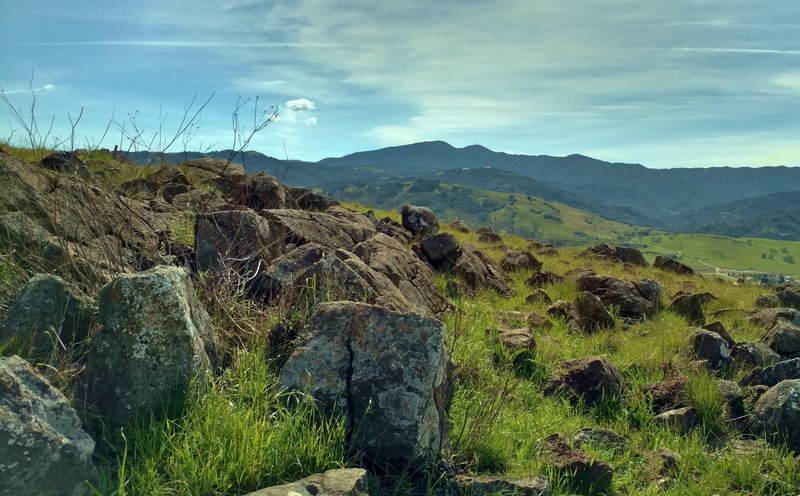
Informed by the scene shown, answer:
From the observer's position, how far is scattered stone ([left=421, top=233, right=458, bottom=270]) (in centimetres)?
1455

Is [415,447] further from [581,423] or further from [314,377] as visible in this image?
[581,423]

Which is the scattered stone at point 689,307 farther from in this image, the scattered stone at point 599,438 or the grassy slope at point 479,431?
the scattered stone at point 599,438

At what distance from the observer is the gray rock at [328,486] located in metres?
3.73

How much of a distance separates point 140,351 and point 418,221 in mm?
15470

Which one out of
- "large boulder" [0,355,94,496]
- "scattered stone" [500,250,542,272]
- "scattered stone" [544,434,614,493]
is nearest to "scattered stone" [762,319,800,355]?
"scattered stone" [500,250,542,272]

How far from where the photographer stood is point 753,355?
1014 centimetres

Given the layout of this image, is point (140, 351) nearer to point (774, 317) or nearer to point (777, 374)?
point (777, 374)

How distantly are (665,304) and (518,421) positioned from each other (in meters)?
10.3

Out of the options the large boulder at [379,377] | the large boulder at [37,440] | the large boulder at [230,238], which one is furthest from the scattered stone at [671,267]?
the large boulder at [37,440]

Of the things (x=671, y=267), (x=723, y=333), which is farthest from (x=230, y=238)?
(x=671, y=267)

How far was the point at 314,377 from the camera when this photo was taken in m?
5.02

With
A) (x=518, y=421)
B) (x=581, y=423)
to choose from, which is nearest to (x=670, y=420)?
(x=581, y=423)

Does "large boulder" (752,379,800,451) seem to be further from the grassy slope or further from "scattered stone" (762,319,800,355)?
"scattered stone" (762,319,800,355)

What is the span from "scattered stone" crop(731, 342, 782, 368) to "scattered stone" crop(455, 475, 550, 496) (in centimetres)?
686
